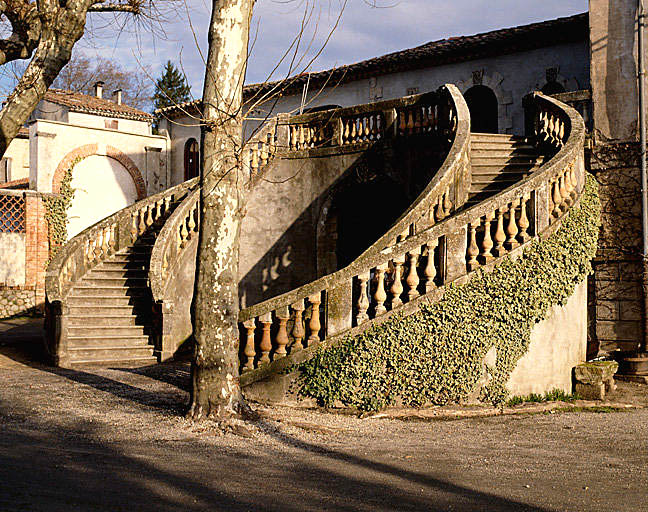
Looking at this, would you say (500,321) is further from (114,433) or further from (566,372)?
(114,433)

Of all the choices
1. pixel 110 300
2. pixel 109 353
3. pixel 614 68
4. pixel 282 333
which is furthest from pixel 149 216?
pixel 614 68

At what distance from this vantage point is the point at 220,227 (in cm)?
652

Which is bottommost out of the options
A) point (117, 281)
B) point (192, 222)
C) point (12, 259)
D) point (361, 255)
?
point (117, 281)

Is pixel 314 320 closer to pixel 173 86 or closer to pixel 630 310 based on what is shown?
pixel 630 310

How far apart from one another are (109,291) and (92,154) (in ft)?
39.7

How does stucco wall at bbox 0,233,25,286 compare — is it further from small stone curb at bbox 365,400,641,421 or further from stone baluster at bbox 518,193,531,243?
stone baluster at bbox 518,193,531,243

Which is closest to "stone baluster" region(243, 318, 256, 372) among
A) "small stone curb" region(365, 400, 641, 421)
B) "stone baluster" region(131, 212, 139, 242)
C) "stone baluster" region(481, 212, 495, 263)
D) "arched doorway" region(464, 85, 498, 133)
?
"small stone curb" region(365, 400, 641, 421)

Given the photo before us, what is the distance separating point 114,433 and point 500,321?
457 cm

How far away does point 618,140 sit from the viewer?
12516mm

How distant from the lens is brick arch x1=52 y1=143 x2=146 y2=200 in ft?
73.3

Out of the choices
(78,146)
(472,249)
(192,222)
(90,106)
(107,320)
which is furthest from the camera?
(90,106)

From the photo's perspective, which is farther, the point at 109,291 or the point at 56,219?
the point at 56,219

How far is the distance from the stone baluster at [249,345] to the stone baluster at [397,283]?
1.65 meters

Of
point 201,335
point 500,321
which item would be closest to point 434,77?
point 500,321
